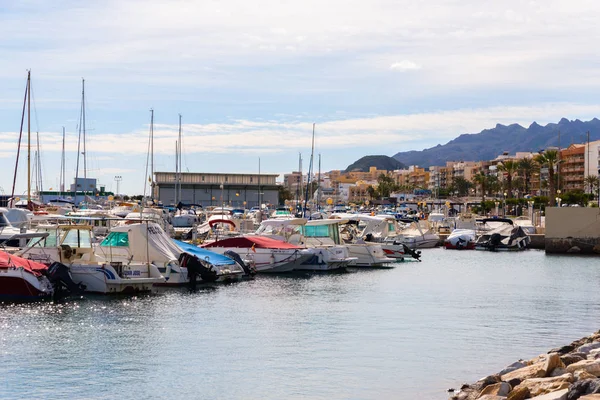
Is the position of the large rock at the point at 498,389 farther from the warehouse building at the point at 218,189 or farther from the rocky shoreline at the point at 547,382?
the warehouse building at the point at 218,189

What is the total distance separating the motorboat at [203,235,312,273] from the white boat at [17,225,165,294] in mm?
10635

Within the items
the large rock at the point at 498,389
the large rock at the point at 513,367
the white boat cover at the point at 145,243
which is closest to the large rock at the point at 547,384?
the large rock at the point at 498,389

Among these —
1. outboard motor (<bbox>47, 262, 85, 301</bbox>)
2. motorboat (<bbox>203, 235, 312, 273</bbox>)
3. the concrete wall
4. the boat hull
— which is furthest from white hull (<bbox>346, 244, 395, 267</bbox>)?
the boat hull

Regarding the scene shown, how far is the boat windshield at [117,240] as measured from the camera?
39.2 meters

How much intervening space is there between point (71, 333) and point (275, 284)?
17.1 m

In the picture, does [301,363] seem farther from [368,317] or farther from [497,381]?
[368,317]

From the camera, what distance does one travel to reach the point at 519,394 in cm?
1636

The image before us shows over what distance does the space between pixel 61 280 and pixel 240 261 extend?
12.8m

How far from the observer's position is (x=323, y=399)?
19.7m

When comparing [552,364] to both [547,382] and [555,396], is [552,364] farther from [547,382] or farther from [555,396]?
[555,396]

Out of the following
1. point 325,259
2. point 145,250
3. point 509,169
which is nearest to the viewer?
point 145,250

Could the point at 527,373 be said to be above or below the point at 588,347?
below

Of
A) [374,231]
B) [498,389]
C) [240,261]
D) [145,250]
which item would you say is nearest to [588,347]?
[498,389]

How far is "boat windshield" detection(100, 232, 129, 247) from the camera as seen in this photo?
129 feet
